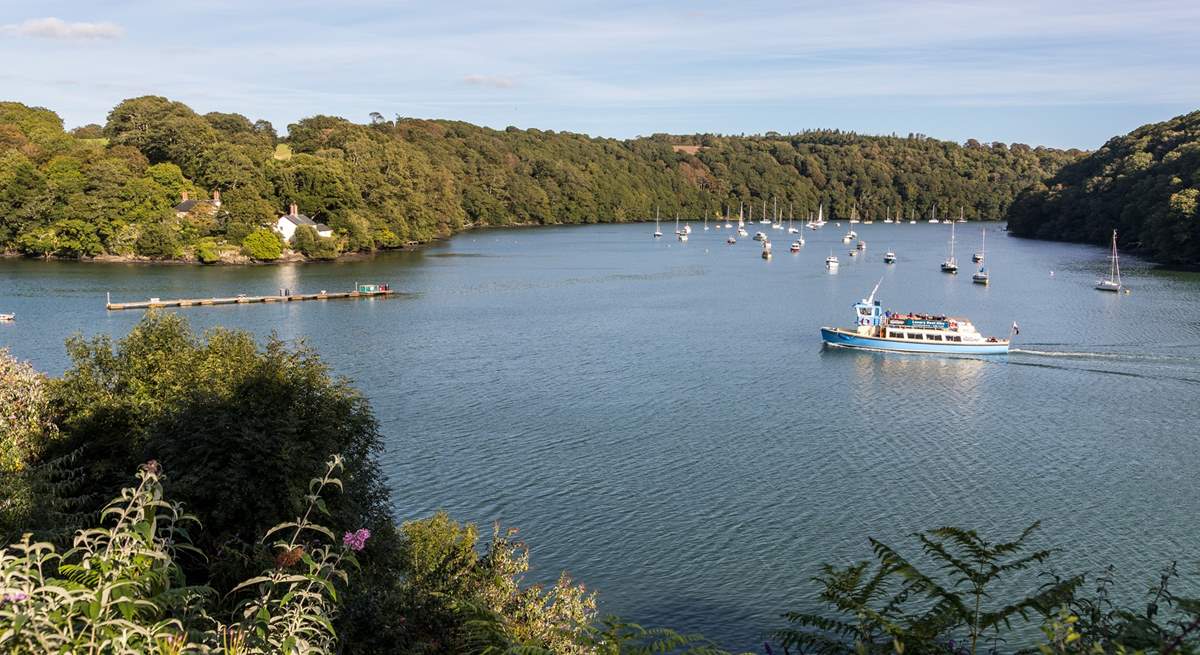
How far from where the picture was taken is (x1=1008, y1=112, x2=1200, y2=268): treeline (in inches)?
3703

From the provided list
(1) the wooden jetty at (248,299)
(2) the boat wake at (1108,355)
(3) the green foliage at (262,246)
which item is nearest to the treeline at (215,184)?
(3) the green foliage at (262,246)

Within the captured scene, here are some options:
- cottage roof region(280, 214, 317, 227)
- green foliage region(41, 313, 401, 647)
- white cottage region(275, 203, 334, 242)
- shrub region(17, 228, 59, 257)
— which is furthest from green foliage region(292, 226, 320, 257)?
green foliage region(41, 313, 401, 647)

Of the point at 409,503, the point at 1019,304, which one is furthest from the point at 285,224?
the point at 409,503

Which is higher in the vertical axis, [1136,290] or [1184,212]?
[1184,212]

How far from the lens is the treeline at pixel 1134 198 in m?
94.1

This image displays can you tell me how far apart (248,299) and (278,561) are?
60815 mm

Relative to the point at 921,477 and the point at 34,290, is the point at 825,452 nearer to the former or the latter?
the point at 921,477

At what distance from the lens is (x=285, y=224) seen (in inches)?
3733

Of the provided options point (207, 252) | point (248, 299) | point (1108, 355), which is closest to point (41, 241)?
point (207, 252)

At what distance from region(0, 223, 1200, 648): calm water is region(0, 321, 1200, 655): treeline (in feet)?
6.90

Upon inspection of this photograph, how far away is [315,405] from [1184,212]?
9613cm

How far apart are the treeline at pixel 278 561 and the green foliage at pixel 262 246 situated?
65955mm

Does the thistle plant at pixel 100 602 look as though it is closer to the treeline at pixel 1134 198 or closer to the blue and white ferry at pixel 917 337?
the blue and white ferry at pixel 917 337

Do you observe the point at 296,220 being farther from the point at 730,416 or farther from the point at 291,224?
the point at 730,416
